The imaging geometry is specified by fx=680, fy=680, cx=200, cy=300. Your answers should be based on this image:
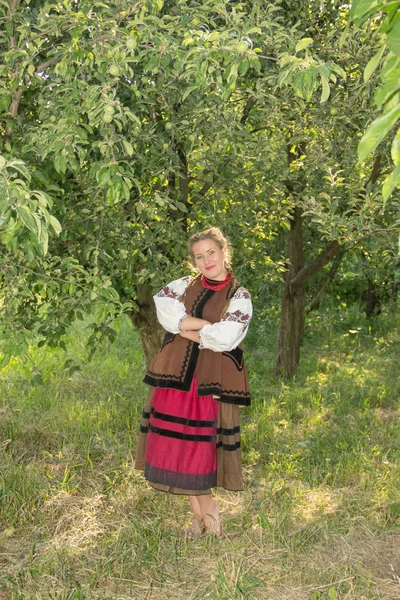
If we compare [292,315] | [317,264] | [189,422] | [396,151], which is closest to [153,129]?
[189,422]

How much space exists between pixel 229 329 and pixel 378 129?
2.31 m

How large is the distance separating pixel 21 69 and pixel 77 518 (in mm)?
2762

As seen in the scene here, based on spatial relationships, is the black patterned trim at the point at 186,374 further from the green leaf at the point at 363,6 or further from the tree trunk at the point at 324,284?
the tree trunk at the point at 324,284

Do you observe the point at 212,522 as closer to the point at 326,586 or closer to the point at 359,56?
the point at 326,586

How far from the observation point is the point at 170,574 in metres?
3.75

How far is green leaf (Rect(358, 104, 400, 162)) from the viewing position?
1.37 metres

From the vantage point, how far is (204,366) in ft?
12.3

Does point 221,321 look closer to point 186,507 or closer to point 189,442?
point 189,442

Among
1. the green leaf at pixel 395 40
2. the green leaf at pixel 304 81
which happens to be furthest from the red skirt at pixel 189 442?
the green leaf at pixel 395 40

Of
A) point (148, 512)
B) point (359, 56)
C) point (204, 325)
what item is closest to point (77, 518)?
point (148, 512)

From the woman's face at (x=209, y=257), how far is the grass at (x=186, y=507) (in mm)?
1142

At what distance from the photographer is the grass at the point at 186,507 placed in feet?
12.0

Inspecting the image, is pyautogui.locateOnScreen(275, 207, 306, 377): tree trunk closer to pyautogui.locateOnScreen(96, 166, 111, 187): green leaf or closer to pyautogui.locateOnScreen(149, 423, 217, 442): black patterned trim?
pyautogui.locateOnScreen(149, 423, 217, 442): black patterned trim

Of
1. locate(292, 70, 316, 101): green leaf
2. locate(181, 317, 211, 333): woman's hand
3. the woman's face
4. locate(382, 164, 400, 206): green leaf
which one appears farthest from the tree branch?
locate(382, 164, 400, 206): green leaf
